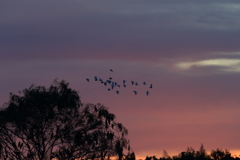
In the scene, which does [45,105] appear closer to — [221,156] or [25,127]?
[25,127]

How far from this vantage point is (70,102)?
77312 millimetres

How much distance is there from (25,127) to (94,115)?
998cm

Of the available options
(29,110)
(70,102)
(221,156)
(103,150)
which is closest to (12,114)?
(29,110)

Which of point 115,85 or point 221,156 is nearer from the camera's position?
point 115,85

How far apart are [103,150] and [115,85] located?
971 centimetres

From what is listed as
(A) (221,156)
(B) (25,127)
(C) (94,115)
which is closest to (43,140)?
(B) (25,127)

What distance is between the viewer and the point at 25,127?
248 feet

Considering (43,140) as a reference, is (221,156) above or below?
above

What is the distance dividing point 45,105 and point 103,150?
10.5 metres

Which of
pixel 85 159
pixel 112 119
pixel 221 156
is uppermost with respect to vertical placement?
pixel 221 156

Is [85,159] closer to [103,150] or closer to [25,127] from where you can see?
[103,150]

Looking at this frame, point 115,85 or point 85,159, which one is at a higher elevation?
point 115,85

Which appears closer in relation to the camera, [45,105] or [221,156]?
[45,105]

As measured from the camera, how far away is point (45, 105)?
76.6m
